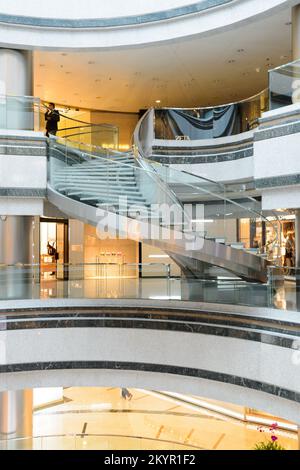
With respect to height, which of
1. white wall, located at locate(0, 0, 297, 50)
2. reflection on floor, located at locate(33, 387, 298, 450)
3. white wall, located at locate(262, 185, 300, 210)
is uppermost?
white wall, located at locate(0, 0, 297, 50)

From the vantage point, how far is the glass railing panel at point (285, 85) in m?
7.79

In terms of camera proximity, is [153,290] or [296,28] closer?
[153,290]

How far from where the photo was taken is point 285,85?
8.05m

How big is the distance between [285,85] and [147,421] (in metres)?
9.59

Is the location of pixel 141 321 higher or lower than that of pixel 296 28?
lower

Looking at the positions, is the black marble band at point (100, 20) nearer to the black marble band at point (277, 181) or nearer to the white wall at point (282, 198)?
the black marble band at point (277, 181)

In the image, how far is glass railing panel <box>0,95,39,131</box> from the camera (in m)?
9.84

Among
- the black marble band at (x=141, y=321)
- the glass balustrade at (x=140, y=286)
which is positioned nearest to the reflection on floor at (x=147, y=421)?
the glass balustrade at (x=140, y=286)

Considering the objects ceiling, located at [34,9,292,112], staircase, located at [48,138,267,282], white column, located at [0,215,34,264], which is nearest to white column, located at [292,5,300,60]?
ceiling, located at [34,9,292,112]

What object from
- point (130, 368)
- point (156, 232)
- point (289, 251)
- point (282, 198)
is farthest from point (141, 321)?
point (289, 251)

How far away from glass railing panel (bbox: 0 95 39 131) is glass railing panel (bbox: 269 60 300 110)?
477 cm

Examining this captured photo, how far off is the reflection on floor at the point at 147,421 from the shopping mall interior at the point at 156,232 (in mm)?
60

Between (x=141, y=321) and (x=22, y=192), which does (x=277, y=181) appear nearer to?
(x=141, y=321)

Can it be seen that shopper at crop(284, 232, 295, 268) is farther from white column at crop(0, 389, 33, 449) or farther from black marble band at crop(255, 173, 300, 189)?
white column at crop(0, 389, 33, 449)
